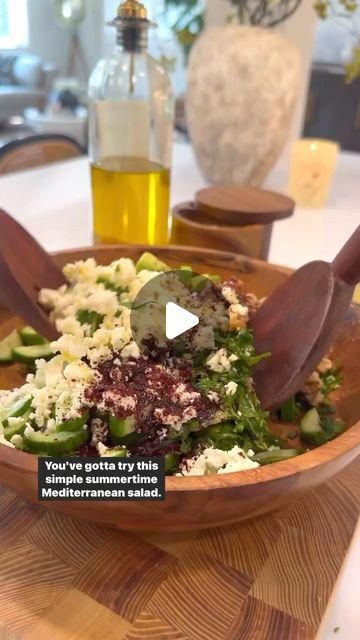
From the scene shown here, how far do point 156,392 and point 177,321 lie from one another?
0.08 metres

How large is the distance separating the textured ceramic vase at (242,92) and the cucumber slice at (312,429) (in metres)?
0.85

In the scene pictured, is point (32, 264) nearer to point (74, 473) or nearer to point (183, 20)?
point (74, 473)

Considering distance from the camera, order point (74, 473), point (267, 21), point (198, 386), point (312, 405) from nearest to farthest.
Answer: point (74, 473) → point (198, 386) → point (312, 405) → point (267, 21)

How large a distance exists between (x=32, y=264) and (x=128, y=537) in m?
0.34

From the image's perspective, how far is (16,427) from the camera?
47cm

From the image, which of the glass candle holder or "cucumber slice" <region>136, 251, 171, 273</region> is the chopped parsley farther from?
the glass candle holder

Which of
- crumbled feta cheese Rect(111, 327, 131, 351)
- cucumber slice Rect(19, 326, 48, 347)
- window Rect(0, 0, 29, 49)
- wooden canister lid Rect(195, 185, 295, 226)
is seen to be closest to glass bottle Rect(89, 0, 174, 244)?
wooden canister lid Rect(195, 185, 295, 226)

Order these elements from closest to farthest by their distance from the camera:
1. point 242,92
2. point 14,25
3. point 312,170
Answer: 1. point 242,92
2. point 312,170
3. point 14,25

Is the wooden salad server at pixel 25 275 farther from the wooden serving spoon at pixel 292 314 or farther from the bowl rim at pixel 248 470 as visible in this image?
the bowl rim at pixel 248 470

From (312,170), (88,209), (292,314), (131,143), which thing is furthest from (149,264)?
(312,170)

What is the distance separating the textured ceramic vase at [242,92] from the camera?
4.00ft

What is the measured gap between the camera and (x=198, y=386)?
1.63 feet

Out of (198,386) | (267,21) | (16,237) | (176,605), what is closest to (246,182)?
(267,21)

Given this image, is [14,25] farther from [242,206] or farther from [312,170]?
[242,206]
